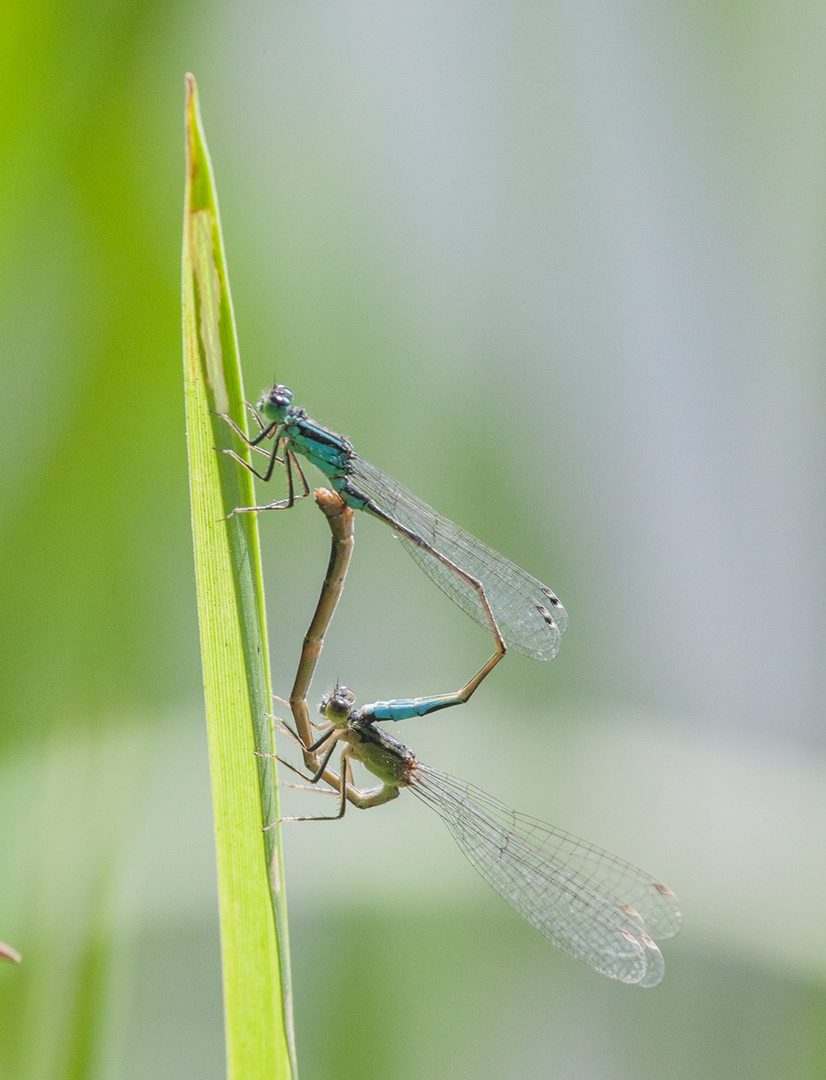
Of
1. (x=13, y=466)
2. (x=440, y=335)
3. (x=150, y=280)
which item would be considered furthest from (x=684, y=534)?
(x=13, y=466)

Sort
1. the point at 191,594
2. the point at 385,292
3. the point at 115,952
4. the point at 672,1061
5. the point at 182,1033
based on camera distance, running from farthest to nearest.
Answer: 1. the point at 385,292
2. the point at 672,1061
3. the point at 191,594
4. the point at 182,1033
5. the point at 115,952

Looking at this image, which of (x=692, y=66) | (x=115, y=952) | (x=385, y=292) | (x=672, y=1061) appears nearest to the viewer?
(x=115, y=952)

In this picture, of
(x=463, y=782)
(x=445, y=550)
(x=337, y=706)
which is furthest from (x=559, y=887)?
(x=445, y=550)

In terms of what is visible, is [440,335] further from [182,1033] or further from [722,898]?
[182,1033]

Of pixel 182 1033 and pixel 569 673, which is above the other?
pixel 569 673

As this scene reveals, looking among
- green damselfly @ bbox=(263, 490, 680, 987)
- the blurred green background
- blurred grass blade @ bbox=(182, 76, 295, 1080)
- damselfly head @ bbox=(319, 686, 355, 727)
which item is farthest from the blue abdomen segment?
blurred grass blade @ bbox=(182, 76, 295, 1080)

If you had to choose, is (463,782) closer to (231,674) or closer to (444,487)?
(444,487)

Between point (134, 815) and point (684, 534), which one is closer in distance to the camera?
point (134, 815)

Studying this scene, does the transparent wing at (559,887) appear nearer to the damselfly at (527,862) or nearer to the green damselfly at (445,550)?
the damselfly at (527,862)
